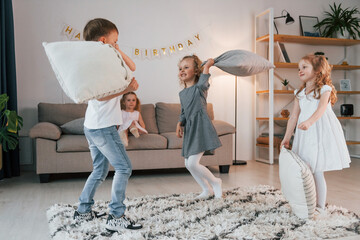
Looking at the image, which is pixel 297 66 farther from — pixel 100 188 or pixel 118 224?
pixel 118 224

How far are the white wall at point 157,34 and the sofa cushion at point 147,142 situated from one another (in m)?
0.95

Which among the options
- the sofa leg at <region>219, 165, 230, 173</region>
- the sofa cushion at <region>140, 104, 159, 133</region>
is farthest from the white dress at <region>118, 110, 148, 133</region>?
the sofa leg at <region>219, 165, 230, 173</region>

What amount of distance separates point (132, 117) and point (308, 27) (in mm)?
2982

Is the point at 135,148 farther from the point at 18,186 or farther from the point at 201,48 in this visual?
the point at 201,48

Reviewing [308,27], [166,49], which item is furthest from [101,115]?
[308,27]

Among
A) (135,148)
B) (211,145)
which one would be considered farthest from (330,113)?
(135,148)

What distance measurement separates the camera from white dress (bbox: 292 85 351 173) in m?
2.17

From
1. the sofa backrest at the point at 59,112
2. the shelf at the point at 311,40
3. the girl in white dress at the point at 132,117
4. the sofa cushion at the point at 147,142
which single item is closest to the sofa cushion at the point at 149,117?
the girl in white dress at the point at 132,117

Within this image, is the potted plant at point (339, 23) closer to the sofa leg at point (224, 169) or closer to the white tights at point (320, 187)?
the sofa leg at point (224, 169)

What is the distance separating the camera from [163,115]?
168 inches

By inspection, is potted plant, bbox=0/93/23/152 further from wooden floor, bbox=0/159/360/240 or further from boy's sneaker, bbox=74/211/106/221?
boy's sneaker, bbox=74/211/106/221

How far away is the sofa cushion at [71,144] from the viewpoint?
Answer: 3.41 m

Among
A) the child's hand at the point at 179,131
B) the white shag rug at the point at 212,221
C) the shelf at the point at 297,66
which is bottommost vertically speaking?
the white shag rug at the point at 212,221

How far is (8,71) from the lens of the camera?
3.71 meters
